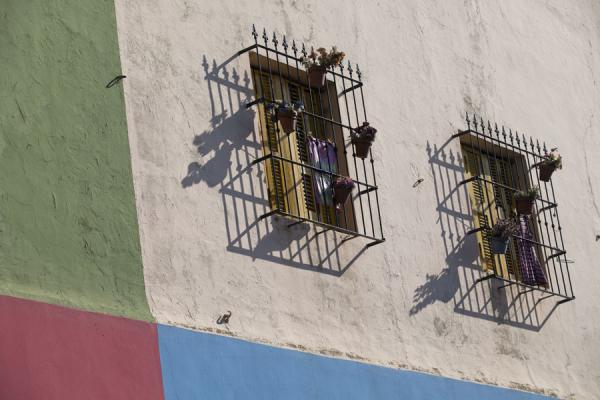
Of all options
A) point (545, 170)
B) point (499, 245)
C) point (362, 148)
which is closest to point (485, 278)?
point (499, 245)

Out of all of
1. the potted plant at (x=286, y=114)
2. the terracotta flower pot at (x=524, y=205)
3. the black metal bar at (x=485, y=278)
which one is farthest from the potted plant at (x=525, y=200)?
the potted plant at (x=286, y=114)

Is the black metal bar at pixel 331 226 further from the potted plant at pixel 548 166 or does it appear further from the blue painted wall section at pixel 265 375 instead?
the potted plant at pixel 548 166

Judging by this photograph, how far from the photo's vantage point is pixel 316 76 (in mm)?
11469

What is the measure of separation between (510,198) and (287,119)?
322 centimetres

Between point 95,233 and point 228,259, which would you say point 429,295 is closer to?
point 228,259

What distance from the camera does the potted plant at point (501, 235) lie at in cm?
1249

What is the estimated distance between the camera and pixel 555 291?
13.2 meters

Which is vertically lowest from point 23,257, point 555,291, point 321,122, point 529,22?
point 23,257

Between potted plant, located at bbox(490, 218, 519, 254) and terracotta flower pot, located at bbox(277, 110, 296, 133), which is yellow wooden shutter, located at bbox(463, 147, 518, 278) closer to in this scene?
potted plant, located at bbox(490, 218, 519, 254)

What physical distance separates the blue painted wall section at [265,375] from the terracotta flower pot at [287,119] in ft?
5.67

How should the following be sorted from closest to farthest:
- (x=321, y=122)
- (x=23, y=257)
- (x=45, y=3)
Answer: (x=23, y=257) → (x=45, y=3) → (x=321, y=122)

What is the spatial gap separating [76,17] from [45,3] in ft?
0.78

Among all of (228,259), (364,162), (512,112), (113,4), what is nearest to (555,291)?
(512,112)

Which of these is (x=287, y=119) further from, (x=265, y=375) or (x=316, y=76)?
(x=265, y=375)
